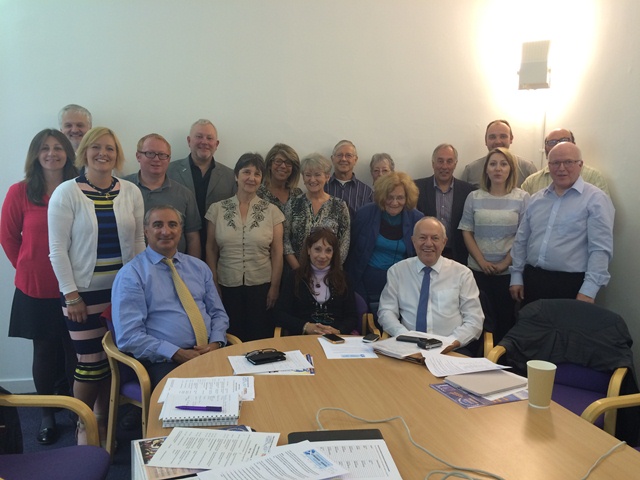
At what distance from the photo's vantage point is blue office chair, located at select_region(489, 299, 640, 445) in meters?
2.27

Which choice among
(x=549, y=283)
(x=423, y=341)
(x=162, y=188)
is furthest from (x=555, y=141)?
(x=162, y=188)

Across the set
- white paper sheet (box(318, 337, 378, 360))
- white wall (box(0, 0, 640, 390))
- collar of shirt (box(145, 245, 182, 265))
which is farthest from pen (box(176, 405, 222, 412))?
white wall (box(0, 0, 640, 390))

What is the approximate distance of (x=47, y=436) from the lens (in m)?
2.90

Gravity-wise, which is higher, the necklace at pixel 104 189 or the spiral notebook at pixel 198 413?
the necklace at pixel 104 189

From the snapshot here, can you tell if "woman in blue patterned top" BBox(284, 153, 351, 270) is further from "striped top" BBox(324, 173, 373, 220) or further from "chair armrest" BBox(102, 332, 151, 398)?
"chair armrest" BBox(102, 332, 151, 398)

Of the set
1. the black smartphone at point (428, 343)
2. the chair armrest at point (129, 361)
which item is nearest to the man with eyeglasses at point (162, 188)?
the chair armrest at point (129, 361)

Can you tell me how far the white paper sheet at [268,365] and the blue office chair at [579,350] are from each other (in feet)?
3.29

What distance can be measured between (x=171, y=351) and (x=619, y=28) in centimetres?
365

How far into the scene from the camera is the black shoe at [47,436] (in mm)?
2891

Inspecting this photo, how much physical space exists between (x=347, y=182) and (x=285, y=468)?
2.99m

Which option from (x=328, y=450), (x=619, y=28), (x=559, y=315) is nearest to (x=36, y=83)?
(x=328, y=450)

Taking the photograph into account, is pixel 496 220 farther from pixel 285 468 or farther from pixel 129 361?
pixel 285 468

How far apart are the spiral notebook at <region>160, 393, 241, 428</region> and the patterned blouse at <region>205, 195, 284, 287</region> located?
5.83 ft

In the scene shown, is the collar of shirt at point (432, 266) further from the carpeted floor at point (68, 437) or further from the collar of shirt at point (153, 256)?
the carpeted floor at point (68, 437)
